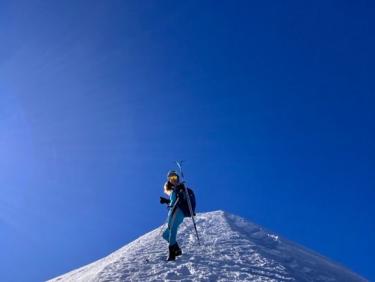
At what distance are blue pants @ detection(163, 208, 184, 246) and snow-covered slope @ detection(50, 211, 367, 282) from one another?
74 centimetres

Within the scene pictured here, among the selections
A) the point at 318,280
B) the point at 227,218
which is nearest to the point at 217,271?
the point at 318,280

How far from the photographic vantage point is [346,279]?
15.3 metres

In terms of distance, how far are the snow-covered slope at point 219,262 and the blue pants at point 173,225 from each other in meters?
0.74

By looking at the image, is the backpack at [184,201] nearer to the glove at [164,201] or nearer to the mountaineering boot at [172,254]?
the glove at [164,201]

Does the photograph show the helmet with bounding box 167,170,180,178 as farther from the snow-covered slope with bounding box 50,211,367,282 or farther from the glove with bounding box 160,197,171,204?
the snow-covered slope with bounding box 50,211,367,282

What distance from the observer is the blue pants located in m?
13.9

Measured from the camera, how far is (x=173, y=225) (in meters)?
14.1

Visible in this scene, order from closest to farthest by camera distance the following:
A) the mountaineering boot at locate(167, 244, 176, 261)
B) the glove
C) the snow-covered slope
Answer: the snow-covered slope
the mountaineering boot at locate(167, 244, 176, 261)
the glove

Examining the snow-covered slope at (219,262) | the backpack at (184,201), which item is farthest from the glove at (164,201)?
the snow-covered slope at (219,262)

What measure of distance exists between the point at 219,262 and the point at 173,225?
73.6 inches

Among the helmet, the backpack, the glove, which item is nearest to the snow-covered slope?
the backpack

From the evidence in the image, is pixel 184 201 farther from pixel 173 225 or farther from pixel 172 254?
pixel 172 254

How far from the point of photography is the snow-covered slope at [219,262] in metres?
12.8

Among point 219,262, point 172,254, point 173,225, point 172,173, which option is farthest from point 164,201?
point 219,262
